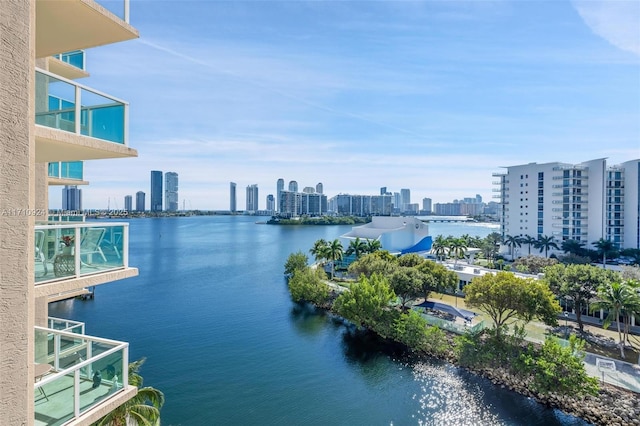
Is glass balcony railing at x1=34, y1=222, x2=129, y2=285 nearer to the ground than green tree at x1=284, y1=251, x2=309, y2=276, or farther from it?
farther from it

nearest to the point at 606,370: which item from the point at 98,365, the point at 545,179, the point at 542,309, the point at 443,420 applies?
the point at 542,309

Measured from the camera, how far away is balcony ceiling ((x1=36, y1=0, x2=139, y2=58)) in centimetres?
506

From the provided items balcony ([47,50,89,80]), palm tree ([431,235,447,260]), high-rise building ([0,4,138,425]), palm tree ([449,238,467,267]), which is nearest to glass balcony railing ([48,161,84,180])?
high-rise building ([0,4,138,425])

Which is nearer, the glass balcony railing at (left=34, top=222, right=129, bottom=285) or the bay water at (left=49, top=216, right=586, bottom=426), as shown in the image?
the glass balcony railing at (left=34, top=222, right=129, bottom=285)

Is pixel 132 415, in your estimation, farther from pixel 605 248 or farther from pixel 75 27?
pixel 605 248

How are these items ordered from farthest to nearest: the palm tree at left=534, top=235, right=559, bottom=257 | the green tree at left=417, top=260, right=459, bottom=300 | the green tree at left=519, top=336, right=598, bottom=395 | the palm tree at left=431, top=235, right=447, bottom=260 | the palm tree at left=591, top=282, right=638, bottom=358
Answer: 1. the palm tree at left=534, top=235, right=559, bottom=257
2. the palm tree at left=431, top=235, right=447, bottom=260
3. the green tree at left=417, top=260, right=459, bottom=300
4. the palm tree at left=591, top=282, right=638, bottom=358
5. the green tree at left=519, top=336, right=598, bottom=395

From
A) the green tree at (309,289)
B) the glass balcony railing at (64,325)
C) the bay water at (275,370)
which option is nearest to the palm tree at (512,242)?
the green tree at (309,289)

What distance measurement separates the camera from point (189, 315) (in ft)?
115

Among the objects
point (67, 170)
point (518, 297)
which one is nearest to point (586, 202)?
point (518, 297)

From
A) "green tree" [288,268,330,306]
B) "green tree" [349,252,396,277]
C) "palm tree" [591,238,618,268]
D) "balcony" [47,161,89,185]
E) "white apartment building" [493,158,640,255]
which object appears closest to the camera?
"balcony" [47,161,89,185]

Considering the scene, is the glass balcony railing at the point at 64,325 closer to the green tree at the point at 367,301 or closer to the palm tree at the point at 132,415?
the palm tree at the point at 132,415

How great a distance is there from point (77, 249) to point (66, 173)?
17.4 feet

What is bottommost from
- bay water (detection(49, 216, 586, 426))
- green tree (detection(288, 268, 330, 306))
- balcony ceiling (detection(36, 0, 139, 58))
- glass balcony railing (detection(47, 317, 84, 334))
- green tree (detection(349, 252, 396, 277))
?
bay water (detection(49, 216, 586, 426))

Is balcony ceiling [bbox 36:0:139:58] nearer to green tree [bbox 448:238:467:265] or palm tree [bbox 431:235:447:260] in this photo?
green tree [bbox 448:238:467:265]
